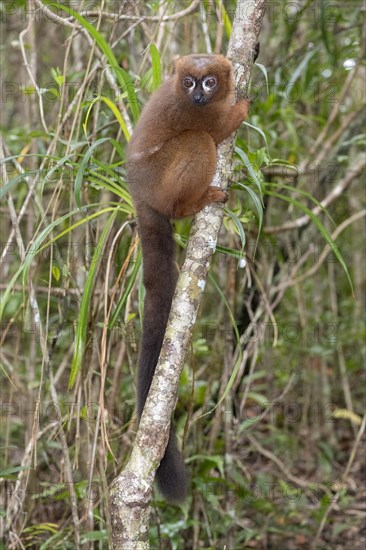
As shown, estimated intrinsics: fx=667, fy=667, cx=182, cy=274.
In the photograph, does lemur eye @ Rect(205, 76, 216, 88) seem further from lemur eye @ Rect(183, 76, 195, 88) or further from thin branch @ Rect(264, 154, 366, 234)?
thin branch @ Rect(264, 154, 366, 234)

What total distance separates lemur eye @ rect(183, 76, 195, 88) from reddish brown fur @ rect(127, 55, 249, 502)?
2 centimetres

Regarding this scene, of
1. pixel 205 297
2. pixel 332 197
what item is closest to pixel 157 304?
pixel 205 297

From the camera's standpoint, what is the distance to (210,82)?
3.08 metres

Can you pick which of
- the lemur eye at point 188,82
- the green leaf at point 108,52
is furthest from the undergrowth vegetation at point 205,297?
the lemur eye at point 188,82

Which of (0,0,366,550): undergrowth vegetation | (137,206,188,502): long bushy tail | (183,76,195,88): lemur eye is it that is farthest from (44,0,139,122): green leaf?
(137,206,188,502): long bushy tail

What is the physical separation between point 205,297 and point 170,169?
80.2 inches

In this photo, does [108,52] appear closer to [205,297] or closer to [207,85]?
[207,85]

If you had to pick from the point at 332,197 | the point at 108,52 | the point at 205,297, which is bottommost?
A: the point at 205,297

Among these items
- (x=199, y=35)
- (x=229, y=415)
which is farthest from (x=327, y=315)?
(x=199, y=35)

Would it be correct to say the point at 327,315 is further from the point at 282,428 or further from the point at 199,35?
the point at 199,35

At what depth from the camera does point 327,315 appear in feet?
20.0

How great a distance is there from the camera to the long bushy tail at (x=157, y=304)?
2578 mm

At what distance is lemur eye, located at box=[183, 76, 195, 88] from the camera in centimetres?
314

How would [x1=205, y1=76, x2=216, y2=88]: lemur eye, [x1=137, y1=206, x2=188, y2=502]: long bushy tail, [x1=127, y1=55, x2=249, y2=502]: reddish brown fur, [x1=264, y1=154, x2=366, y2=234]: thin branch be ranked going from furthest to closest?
1. [x1=264, y1=154, x2=366, y2=234]: thin branch
2. [x1=205, y1=76, x2=216, y2=88]: lemur eye
3. [x1=127, y1=55, x2=249, y2=502]: reddish brown fur
4. [x1=137, y1=206, x2=188, y2=502]: long bushy tail
